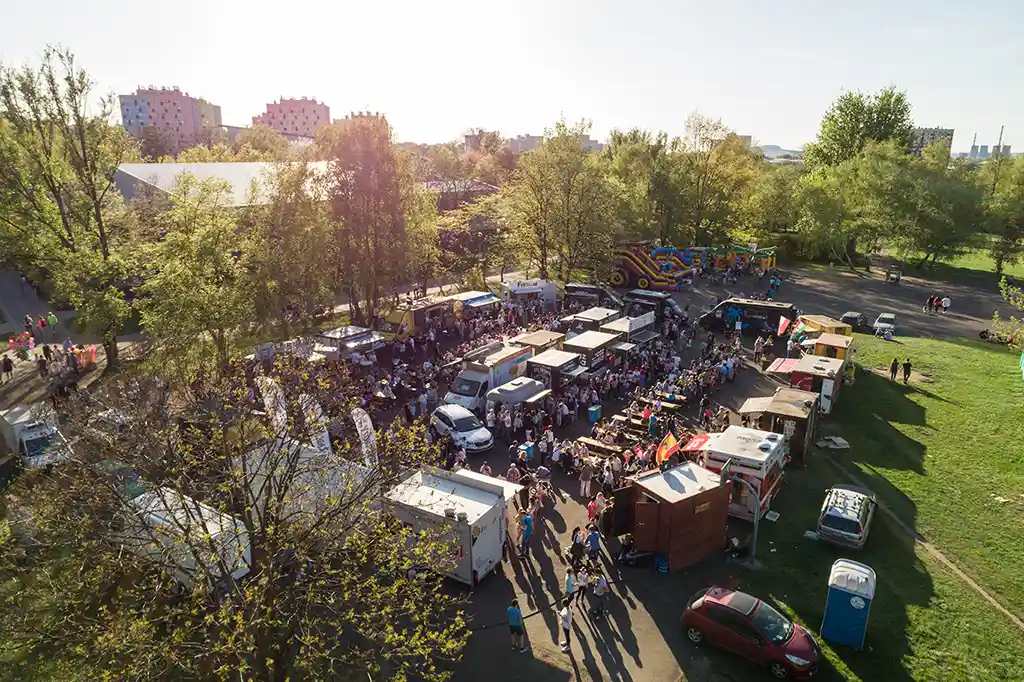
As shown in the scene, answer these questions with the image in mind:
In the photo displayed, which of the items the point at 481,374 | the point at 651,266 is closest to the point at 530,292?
the point at 651,266

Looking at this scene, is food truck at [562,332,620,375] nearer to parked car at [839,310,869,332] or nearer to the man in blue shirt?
the man in blue shirt

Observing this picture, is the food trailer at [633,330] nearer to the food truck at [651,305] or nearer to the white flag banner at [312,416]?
the food truck at [651,305]

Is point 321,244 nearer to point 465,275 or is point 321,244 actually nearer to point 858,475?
point 465,275

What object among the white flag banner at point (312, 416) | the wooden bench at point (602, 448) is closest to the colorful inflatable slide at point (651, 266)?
the wooden bench at point (602, 448)

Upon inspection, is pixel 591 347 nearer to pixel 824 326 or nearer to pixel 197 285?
pixel 824 326

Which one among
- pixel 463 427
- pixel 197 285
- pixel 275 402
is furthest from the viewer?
pixel 197 285

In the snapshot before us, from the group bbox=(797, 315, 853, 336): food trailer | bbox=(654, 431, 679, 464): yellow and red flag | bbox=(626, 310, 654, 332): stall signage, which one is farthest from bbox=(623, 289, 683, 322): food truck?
bbox=(654, 431, 679, 464): yellow and red flag

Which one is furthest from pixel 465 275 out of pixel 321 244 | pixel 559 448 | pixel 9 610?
pixel 9 610
